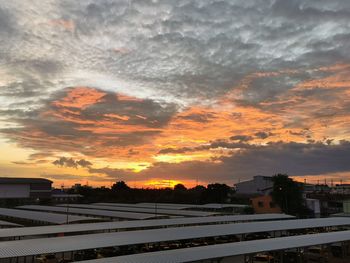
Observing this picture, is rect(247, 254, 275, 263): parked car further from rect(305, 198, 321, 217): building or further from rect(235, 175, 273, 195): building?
rect(235, 175, 273, 195): building

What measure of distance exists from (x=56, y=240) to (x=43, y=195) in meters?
84.7

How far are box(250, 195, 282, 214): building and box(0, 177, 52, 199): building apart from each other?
59436mm

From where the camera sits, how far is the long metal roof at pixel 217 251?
17.0 metres

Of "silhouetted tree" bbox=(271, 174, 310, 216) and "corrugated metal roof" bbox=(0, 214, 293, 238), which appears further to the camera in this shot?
"silhouetted tree" bbox=(271, 174, 310, 216)

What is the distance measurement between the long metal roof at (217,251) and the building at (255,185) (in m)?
64.5

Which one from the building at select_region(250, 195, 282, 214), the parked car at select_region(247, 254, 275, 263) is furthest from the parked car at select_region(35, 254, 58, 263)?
the building at select_region(250, 195, 282, 214)

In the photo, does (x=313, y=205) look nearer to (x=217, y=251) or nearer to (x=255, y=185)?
(x=255, y=185)

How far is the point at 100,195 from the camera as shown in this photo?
96750mm

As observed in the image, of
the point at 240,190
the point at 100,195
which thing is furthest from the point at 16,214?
the point at 240,190

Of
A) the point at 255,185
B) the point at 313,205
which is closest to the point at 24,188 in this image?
the point at 255,185

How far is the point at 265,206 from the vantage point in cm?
6084

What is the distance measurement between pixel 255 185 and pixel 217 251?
77.3 meters

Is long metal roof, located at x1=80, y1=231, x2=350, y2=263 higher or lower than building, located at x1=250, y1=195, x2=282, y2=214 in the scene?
lower

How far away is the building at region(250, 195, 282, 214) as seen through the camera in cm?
5924
